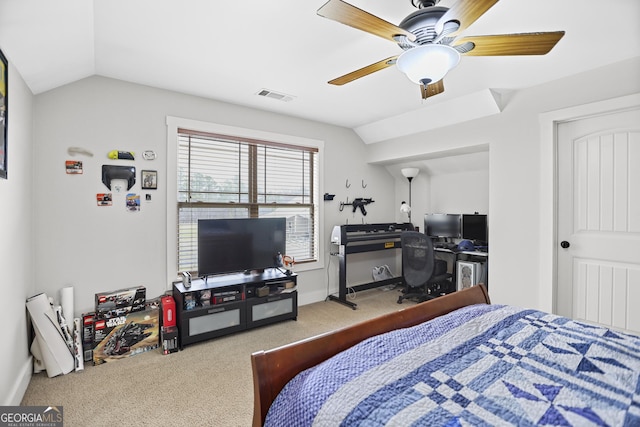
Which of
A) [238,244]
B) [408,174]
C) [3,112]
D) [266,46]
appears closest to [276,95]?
[266,46]

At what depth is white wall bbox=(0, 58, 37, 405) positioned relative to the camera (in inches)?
71.6

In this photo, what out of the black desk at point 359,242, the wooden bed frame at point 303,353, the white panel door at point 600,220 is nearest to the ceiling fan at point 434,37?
the wooden bed frame at point 303,353

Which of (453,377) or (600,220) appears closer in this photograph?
(453,377)

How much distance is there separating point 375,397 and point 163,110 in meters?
3.19

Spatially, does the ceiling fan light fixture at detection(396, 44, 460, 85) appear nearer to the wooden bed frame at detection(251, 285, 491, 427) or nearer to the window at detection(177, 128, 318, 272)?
the wooden bed frame at detection(251, 285, 491, 427)

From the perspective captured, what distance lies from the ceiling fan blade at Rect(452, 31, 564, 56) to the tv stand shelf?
2.68 metres

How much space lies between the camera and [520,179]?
3107 mm

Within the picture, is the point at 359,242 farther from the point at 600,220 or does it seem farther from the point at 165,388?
the point at 165,388

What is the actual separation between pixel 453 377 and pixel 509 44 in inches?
67.6

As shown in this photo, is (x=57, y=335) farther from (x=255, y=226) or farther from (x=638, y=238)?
(x=638, y=238)

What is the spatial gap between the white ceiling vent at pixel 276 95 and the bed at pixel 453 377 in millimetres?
2550

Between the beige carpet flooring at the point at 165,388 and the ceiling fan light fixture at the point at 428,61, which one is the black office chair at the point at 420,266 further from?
the ceiling fan light fixture at the point at 428,61

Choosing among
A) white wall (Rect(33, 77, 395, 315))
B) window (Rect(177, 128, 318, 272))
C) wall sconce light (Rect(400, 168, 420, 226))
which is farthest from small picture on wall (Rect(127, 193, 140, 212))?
wall sconce light (Rect(400, 168, 420, 226))

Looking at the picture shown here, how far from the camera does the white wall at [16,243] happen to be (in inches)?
71.6
